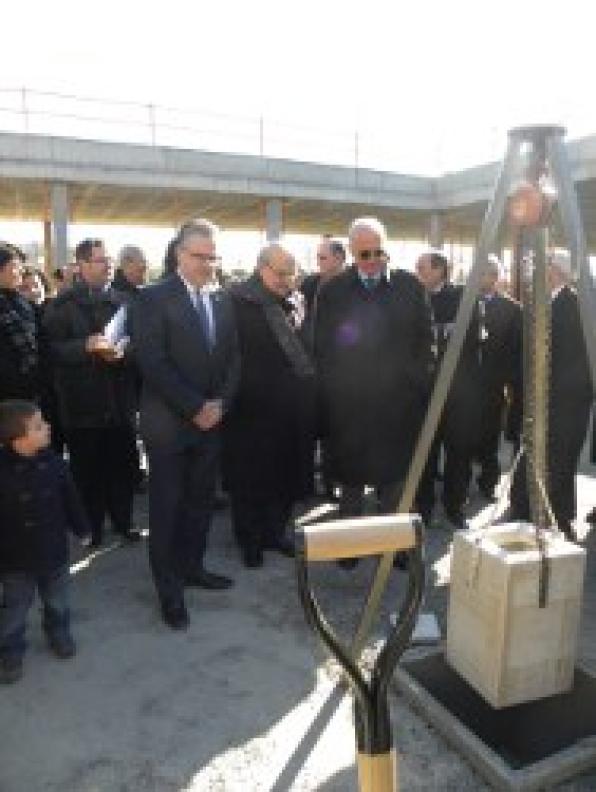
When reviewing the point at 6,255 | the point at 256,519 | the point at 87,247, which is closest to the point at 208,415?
the point at 256,519

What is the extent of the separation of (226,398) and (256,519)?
3.42 ft

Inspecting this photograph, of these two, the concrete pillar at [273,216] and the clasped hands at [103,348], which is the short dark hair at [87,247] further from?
the concrete pillar at [273,216]

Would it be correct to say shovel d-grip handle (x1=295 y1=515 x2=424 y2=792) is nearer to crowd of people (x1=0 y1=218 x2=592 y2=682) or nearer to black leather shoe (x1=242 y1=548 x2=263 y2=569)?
crowd of people (x1=0 y1=218 x2=592 y2=682)

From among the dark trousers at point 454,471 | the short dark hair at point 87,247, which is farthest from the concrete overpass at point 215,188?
the short dark hair at point 87,247

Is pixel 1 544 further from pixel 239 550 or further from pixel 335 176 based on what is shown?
pixel 335 176

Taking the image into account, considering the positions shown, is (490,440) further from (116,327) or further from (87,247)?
(87,247)

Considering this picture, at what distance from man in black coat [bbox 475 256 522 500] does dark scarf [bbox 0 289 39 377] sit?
304cm

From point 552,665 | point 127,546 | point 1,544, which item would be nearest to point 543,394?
point 552,665

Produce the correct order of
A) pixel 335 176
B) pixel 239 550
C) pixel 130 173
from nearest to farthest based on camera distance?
pixel 239 550 < pixel 130 173 < pixel 335 176

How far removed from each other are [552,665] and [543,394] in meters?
1.06

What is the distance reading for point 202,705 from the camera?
319 centimetres

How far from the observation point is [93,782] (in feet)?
8.82

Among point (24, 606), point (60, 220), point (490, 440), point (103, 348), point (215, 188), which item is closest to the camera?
point (24, 606)

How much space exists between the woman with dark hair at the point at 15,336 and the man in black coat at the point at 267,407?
119cm
